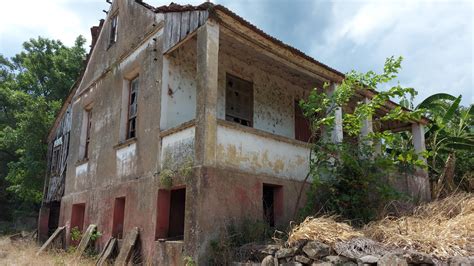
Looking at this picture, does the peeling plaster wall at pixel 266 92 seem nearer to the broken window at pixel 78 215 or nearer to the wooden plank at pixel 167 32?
the wooden plank at pixel 167 32

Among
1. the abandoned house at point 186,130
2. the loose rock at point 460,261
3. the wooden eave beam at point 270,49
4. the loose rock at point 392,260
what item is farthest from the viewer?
the wooden eave beam at point 270,49

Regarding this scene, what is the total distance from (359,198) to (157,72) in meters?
5.62

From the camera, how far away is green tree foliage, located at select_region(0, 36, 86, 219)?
65.6ft

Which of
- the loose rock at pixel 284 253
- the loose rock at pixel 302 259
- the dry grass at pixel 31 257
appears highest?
the loose rock at pixel 284 253

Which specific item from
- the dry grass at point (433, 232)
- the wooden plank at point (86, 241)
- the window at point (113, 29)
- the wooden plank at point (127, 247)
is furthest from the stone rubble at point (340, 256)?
the window at point (113, 29)

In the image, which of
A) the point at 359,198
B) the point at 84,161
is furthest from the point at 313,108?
the point at 84,161

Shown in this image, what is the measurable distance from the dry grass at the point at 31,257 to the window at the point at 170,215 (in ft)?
7.45

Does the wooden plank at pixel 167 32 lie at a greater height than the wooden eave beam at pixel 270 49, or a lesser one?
greater

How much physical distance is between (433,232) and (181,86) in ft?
20.7

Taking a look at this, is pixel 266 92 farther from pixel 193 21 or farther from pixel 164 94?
pixel 193 21

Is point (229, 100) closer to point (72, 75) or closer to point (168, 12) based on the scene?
point (168, 12)

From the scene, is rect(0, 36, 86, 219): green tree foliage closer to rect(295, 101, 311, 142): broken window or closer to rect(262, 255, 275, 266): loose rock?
rect(295, 101, 311, 142): broken window

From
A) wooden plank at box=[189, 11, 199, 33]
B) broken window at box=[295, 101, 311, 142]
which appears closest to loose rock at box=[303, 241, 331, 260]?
wooden plank at box=[189, 11, 199, 33]

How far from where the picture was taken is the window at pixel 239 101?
1076 cm
